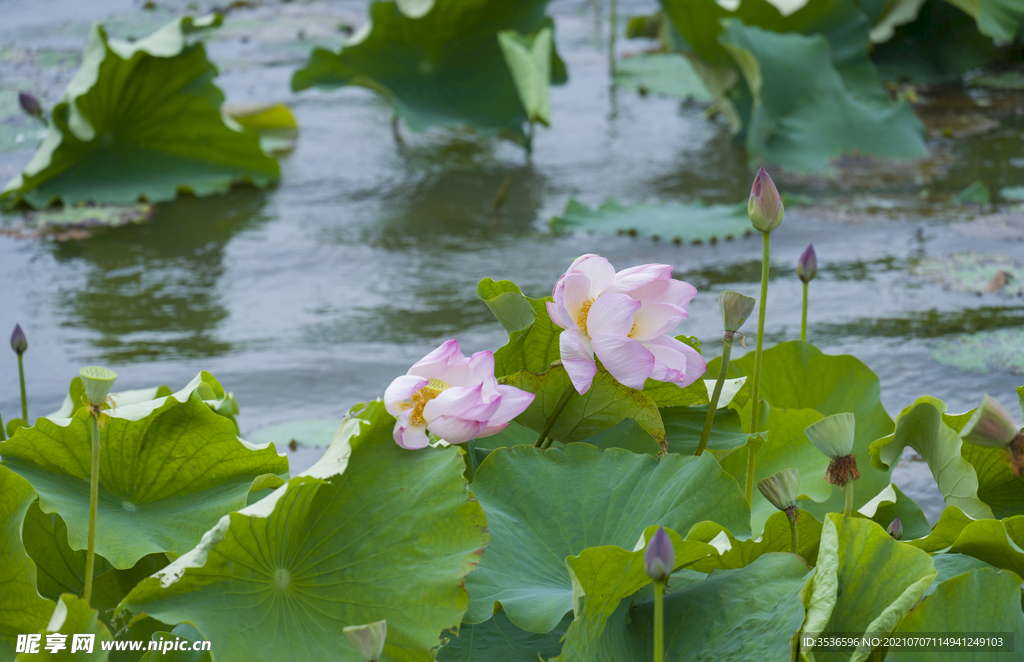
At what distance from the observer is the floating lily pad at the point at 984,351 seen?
1.70 metres

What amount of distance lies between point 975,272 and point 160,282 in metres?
2.02

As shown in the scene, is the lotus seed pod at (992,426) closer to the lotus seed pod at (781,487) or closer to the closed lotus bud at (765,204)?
the lotus seed pod at (781,487)

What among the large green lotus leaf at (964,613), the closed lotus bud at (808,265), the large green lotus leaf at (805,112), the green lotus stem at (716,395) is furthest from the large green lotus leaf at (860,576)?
the large green lotus leaf at (805,112)

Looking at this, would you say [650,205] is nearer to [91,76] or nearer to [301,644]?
[91,76]

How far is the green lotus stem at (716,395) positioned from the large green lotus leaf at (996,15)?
9.98 ft

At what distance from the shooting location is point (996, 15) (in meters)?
3.21

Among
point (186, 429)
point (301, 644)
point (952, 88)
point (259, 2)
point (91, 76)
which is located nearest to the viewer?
point (301, 644)

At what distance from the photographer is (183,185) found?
272 cm

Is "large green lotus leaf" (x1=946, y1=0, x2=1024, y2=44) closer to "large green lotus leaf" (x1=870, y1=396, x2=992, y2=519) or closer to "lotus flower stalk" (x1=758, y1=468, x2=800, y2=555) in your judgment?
"large green lotus leaf" (x1=870, y1=396, x2=992, y2=519)

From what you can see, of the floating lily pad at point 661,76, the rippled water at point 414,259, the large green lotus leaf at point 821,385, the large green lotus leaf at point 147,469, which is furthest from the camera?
the floating lily pad at point 661,76

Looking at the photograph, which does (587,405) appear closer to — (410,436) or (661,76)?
(410,436)

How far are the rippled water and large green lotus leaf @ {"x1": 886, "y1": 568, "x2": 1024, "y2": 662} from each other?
85 centimetres

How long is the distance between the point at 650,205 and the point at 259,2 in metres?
3.52

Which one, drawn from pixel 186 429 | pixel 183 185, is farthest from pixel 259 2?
pixel 186 429
